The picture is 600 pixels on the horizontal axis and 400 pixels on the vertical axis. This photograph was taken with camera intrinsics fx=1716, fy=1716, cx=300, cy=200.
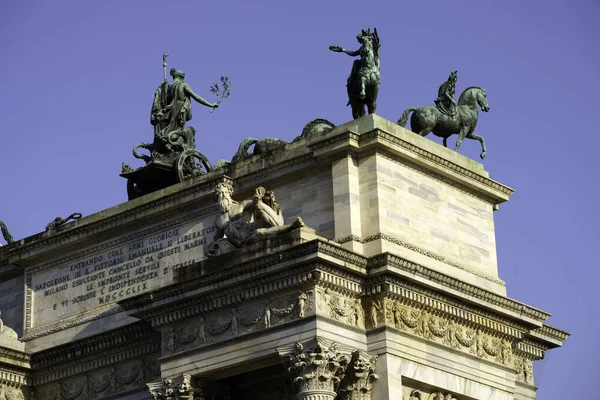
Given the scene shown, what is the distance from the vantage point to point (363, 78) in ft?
132

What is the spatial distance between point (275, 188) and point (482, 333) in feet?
19.4

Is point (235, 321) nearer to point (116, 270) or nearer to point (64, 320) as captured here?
point (116, 270)

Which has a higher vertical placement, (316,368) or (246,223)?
(246,223)

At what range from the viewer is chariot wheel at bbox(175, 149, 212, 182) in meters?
42.9

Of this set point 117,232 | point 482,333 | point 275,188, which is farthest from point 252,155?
point 482,333

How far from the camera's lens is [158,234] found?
42.1 m

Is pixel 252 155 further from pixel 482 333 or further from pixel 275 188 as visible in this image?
pixel 482 333

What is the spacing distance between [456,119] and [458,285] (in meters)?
5.20

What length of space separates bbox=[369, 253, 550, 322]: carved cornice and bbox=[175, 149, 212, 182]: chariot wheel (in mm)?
7354

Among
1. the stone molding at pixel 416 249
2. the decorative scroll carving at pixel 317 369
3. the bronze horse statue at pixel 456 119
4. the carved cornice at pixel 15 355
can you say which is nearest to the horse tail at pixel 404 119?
the bronze horse statue at pixel 456 119

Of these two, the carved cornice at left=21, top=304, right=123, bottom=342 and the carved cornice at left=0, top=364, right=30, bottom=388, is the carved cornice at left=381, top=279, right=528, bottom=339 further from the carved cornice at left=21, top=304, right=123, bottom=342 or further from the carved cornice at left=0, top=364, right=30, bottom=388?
the carved cornice at left=0, top=364, right=30, bottom=388

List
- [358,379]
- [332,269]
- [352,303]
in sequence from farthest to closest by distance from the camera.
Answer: [352,303], [332,269], [358,379]

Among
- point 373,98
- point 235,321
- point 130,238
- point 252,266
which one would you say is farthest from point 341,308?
point 130,238

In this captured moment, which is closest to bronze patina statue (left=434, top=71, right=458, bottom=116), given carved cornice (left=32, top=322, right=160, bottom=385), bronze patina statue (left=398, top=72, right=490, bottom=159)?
bronze patina statue (left=398, top=72, right=490, bottom=159)
